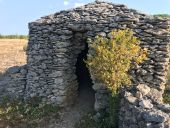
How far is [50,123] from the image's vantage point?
15.1m

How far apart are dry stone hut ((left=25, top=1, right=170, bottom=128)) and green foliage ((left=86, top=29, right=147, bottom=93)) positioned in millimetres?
670

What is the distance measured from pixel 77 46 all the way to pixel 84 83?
7.16 ft

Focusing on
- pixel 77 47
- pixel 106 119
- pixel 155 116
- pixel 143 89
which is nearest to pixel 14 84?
pixel 77 47

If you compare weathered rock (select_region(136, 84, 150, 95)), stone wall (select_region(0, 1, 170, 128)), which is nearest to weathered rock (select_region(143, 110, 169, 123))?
weathered rock (select_region(136, 84, 150, 95))

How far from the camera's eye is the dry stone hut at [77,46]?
577 inches

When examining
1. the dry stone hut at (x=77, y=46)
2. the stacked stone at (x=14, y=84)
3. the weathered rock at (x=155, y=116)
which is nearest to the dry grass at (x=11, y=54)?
the stacked stone at (x=14, y=84)

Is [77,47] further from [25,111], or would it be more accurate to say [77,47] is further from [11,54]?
[11,54]

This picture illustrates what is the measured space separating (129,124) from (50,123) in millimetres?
3660

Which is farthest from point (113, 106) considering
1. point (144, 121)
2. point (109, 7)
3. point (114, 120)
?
point (109, 7)

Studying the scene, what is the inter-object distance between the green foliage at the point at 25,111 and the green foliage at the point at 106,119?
3.79ft

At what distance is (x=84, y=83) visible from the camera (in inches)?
707

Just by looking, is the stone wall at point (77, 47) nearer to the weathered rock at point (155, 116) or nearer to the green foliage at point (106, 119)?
the green foliage at point (106, 119)

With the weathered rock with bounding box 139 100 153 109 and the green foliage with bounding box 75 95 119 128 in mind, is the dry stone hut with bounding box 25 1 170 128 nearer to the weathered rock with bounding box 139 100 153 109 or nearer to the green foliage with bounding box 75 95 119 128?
the green foliage with bounding box 75 95 119 128

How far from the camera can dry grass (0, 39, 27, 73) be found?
21.4 meters
